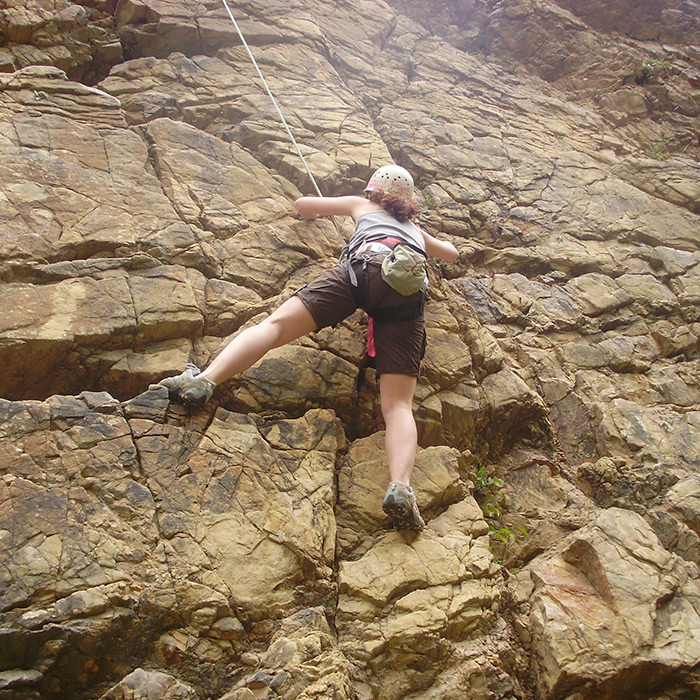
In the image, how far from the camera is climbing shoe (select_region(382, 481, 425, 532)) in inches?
126

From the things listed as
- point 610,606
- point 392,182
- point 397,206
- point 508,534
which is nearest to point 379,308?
point 397,206

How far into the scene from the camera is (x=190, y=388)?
130 inches

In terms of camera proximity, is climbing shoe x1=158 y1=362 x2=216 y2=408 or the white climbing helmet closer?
climbing shoe x1=158 y1=362 x2=216 y2=408

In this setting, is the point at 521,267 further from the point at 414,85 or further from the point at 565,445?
the point at 414,85

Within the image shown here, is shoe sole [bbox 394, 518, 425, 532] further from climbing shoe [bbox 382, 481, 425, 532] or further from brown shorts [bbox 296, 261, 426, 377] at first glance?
brown shorts [bbox 296, 261, 426, 377]

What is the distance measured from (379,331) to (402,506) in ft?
4.26

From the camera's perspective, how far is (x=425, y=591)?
310 cm

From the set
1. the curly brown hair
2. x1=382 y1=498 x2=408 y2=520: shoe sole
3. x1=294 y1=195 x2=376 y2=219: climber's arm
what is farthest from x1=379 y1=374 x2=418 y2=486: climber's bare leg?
x1=294 y1=195 x2=376 y2=219: climber's arm

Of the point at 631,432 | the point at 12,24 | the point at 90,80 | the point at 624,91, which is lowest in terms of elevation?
the point at 631,432

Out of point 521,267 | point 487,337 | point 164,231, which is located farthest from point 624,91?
point 164,231

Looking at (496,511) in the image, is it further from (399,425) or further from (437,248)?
(437,248)

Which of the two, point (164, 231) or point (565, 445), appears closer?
point (164, 231)

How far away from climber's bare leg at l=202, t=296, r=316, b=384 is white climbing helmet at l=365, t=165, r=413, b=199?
4.85 ft

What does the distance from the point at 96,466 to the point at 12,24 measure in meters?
5.69
